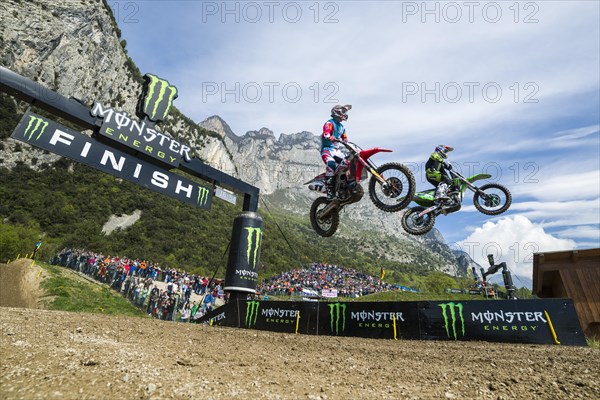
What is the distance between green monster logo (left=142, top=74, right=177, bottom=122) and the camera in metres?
10.8

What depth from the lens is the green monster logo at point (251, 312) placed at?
11484 mm

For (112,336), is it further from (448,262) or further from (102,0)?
(448,262)

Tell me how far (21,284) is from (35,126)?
14658mm

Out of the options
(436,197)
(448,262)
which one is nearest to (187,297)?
(436,197)

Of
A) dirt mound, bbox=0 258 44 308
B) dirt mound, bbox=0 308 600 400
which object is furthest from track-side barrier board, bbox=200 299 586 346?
dirt mound, bbox=0 258 44 308

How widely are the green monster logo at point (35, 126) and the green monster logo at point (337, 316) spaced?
9398 millimetres

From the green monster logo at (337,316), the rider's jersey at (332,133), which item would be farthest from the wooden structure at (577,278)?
the rider's jersey at (332,133)

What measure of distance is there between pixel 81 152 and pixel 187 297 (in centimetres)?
1383

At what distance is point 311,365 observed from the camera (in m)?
4.73

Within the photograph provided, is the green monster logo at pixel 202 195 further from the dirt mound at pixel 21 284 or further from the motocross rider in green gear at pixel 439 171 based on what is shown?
the dirt mound at pixel 21 284

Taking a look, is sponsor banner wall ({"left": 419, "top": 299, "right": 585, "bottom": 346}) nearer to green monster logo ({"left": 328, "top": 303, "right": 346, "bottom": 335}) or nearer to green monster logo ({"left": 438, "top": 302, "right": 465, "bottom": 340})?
green monster logo ({"left": 438, "top": 302, "right": 465, "bottom": 340})

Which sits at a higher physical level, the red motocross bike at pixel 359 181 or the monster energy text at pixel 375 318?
the red motocross bike at pixel 359 181

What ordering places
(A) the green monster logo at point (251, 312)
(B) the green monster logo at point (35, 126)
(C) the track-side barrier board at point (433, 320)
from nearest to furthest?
1. (C) the track-side barrier board at point (433, 320)
2. (B) the green monster logo at point (35, 126)
3. (A) the green monster logo at point (251, 312)

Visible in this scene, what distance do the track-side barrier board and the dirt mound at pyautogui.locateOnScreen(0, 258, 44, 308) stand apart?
13021 millimetres
